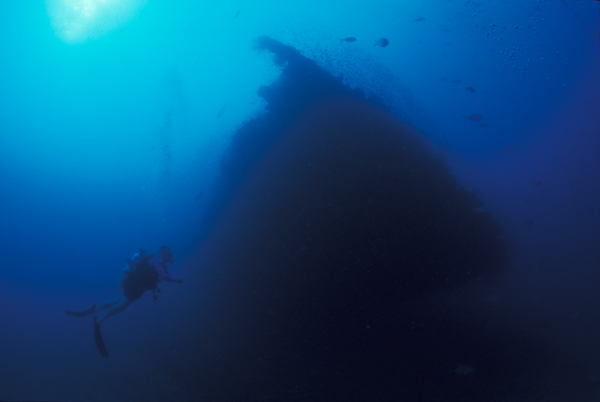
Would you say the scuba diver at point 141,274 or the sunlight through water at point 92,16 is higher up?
the sunlight through water at point 92,16

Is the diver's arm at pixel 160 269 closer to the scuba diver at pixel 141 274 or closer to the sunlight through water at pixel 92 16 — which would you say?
the scuba diver at pixel 141 274

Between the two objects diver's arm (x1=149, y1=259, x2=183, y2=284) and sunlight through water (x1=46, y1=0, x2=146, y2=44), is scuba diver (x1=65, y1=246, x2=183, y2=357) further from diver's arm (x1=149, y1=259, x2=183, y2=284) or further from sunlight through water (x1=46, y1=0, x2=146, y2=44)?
sunlight through water (x1=46, y1=0, x2=146, y2=44)

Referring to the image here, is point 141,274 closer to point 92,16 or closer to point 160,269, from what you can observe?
point 160,269

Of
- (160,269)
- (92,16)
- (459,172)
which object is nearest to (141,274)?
(160,269)

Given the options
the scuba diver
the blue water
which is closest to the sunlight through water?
the blue water

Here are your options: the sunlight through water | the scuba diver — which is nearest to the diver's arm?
the scuba diver

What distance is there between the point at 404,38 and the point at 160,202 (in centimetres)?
1380

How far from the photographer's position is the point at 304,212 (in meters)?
4.85

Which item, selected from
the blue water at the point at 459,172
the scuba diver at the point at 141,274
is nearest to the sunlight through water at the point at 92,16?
the blue water at the point at 459,172

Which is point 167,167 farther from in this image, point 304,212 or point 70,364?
point 304,212

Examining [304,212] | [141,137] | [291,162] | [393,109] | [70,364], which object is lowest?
[70,364]

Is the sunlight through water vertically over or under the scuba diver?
over

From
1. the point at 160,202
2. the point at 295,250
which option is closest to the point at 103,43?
the point at 160,202

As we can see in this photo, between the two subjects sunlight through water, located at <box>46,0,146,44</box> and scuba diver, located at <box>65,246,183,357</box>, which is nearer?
scuba diver, located at <box>65,246,183,357</box>
